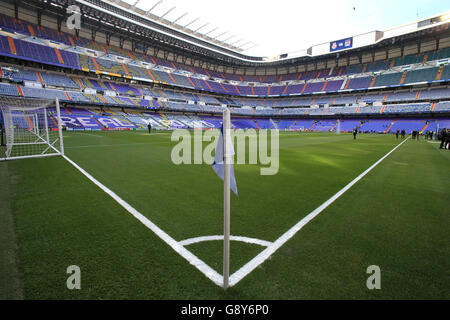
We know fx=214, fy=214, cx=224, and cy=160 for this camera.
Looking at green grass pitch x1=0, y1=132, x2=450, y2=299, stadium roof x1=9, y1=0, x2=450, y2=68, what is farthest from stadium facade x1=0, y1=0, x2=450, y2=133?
green grass pitch x1=0, y1=132, x2=450, y2=299

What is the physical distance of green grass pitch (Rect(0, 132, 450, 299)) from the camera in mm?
2127

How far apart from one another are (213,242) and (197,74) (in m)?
69.5

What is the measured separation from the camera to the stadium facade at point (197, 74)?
38.9m

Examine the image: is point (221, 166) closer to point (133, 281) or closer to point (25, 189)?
point (133, 281)

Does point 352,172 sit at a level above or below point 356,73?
below

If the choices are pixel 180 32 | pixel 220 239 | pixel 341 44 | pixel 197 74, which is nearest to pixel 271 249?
pixel 220 239

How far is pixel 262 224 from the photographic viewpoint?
3582 mm

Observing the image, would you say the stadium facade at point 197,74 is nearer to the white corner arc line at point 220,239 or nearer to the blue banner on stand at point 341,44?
the blue banner on stand at point 341,44

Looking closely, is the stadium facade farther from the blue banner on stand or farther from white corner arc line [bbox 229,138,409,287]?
white corner arc line [bbox 229,138,409,287]

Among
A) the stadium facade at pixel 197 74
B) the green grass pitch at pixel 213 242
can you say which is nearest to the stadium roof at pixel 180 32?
the stadium facade at pixel 197 74

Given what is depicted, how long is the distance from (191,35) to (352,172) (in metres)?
54.5

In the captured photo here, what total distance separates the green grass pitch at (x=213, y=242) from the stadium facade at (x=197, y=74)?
35.1 meters

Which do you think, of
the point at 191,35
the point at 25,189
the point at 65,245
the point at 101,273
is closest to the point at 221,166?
the point at 101,273
